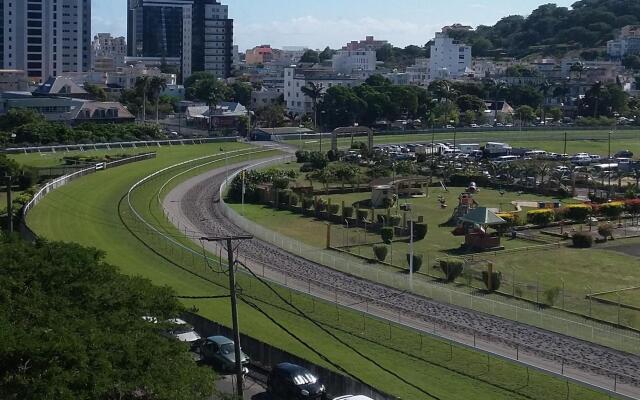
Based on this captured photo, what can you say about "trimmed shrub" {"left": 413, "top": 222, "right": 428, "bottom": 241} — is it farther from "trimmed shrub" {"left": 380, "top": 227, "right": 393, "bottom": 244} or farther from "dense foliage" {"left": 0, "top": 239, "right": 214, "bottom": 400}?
"dense foliage" {"left": 0, "top": 239, "right": 214, "bottom": 400}

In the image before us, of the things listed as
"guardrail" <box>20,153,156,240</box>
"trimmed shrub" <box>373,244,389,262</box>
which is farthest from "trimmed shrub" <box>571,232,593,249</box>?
"guardrail" <box>20,153,156,240</box>

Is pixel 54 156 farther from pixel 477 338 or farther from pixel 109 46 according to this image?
pixel 109 46

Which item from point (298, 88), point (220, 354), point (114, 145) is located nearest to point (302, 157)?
point (114, 145)

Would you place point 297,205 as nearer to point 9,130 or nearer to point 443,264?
point 443,264

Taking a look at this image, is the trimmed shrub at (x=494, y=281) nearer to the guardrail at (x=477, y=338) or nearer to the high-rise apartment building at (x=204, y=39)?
the guardrail at (x=477, y=338)

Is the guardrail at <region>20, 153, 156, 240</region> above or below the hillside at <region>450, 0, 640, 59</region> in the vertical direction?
below

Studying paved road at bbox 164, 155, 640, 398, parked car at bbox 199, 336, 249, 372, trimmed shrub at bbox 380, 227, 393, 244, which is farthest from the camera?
trimmed shrub at bbox 380, 227, 393, 244
